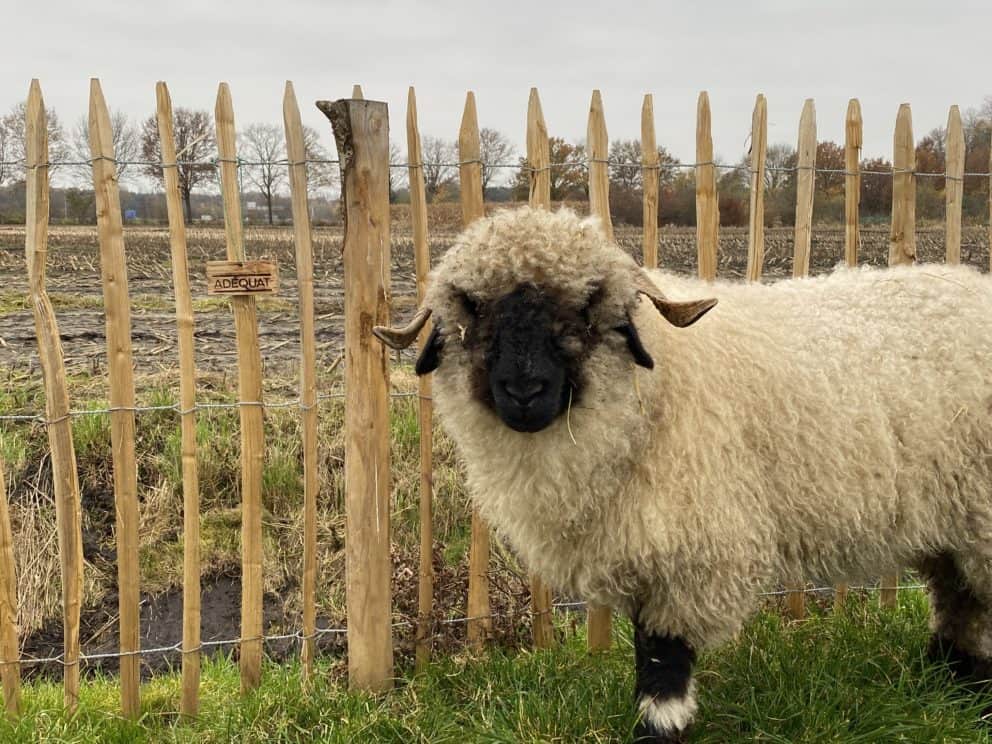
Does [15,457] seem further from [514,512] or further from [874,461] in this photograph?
[874,461]

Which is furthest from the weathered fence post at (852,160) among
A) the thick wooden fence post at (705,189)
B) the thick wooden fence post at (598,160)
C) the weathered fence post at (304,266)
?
the weathered fence post at (304,266)

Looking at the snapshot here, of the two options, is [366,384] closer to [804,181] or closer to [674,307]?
[674,307]

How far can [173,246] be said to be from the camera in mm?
3627

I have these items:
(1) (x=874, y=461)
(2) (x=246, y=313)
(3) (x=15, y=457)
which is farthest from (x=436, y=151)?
(3) (x=15, y=457)

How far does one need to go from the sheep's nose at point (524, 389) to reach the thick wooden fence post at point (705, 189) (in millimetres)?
1840

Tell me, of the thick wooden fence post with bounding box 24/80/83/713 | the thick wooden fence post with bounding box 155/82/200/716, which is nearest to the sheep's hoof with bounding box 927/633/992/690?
the thick wooden fence post with bounding box 155/82/200/716

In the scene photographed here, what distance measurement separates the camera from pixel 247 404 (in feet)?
12.6

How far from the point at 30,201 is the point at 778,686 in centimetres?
380

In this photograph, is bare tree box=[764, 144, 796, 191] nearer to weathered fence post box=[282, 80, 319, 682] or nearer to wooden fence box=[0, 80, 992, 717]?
wooden fence box=[0, 80, 992, 717]

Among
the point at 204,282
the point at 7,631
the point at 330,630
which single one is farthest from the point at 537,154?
the point at 204,282

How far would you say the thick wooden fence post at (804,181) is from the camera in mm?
4363

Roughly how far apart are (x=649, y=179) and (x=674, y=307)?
1545mm

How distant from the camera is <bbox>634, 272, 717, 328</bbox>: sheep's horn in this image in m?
2.84

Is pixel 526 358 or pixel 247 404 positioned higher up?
pixel 526 358
